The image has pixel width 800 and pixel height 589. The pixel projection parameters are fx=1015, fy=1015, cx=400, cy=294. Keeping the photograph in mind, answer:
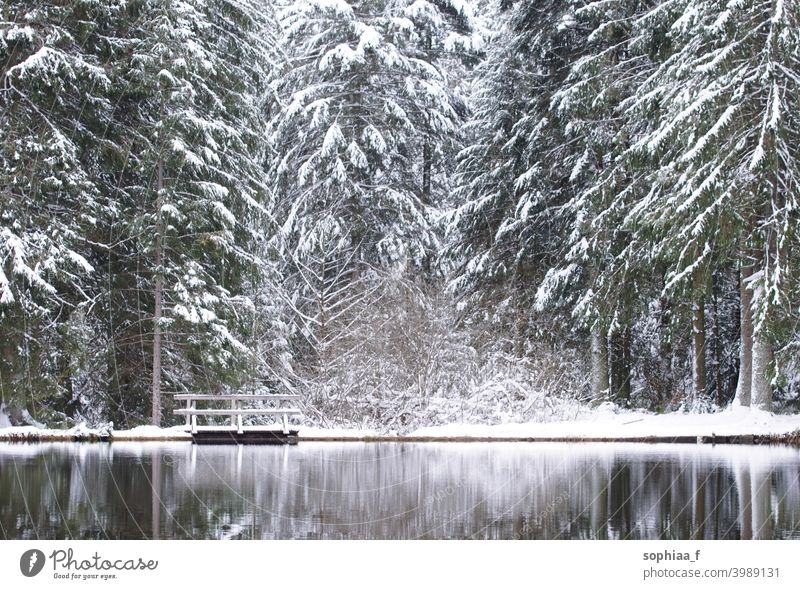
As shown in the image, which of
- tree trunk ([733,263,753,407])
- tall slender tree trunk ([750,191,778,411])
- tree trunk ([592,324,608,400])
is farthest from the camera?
tree trunk ([592,324,608,400])

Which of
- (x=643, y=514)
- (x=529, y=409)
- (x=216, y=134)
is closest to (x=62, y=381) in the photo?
(x=216, y=134)

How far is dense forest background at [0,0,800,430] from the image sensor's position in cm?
1469

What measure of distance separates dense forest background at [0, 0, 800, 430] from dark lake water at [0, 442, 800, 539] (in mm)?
3307

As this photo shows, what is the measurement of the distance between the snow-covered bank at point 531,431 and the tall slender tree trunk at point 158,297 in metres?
1.28

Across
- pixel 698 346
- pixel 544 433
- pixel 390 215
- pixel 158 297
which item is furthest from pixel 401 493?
pixel 390 215

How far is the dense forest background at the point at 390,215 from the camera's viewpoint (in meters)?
14.7

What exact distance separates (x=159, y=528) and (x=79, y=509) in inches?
42.1

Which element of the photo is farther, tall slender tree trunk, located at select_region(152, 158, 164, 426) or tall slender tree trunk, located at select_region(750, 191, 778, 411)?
tall slender tree trunk, located at select_region(152, 158, 164, 426)

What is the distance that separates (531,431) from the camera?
13766 millimetres

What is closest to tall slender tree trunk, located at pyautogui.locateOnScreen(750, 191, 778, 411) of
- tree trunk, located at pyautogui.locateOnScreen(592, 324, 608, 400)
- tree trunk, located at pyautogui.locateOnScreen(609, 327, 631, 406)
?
tree trunk, located at pyautogui.locateOnScreen(592, 324, 608, 400)

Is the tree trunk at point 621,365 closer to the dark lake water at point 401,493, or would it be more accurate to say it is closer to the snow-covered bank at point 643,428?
the snow-covered bank at point 643,428

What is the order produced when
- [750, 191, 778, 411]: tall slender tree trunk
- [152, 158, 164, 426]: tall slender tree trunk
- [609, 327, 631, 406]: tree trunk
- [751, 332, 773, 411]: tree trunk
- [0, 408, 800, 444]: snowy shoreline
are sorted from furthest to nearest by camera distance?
[609, 327, 631, 406]: tree trunk
[152, 158, 164, 426]: tall slender tree trunk
[751, 332, 773, 411]: tree trunk
[750, 191, 778, 411]: tall slender tree trunk
[0, 408, 800, 444]: snowy shoreline

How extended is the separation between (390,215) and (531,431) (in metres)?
9.09

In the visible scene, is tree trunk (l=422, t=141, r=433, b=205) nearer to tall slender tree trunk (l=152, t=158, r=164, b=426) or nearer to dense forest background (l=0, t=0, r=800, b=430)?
dense forest background (l=0, t=0, r=800, b=430)
